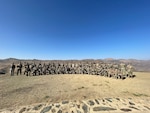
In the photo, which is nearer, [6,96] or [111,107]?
[111,107]

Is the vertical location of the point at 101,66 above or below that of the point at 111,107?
above

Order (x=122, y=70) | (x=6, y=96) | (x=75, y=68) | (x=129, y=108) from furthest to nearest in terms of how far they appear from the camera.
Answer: (x=75, y=68)
(x=122, y=70)
(x=6, y=96)
(x=129, y=108)

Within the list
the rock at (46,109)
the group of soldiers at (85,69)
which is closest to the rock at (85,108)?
the rock at (46,109)

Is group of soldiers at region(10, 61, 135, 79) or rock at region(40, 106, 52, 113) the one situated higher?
group of soldiers at region(10, 61, 135, 79)

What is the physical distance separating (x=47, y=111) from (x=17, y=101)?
2.11 meters

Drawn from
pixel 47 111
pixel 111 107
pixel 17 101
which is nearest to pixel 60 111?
pixel 47 111

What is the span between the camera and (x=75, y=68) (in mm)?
16312

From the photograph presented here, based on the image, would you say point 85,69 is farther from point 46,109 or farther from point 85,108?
point 46,109

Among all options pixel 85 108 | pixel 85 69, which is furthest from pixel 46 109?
pixel 85 69

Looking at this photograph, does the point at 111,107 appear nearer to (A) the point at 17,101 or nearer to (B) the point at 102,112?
(B) the point at 102,112

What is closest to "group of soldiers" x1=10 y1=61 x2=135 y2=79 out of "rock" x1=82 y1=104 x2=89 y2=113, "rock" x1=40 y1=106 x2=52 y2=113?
"rock" x1=82 y1=104 x2=89 y2=113

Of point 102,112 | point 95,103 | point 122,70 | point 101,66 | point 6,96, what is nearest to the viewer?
point 102,112

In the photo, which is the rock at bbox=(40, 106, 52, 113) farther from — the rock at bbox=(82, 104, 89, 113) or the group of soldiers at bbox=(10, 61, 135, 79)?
the group of soldiers at bbox=(10, 61, 135, 79)

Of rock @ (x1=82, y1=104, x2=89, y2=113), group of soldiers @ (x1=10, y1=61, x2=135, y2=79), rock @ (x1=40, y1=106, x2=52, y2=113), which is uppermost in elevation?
group of soldiers @ (x1=10, y1=61, x2=135, y2=79)
